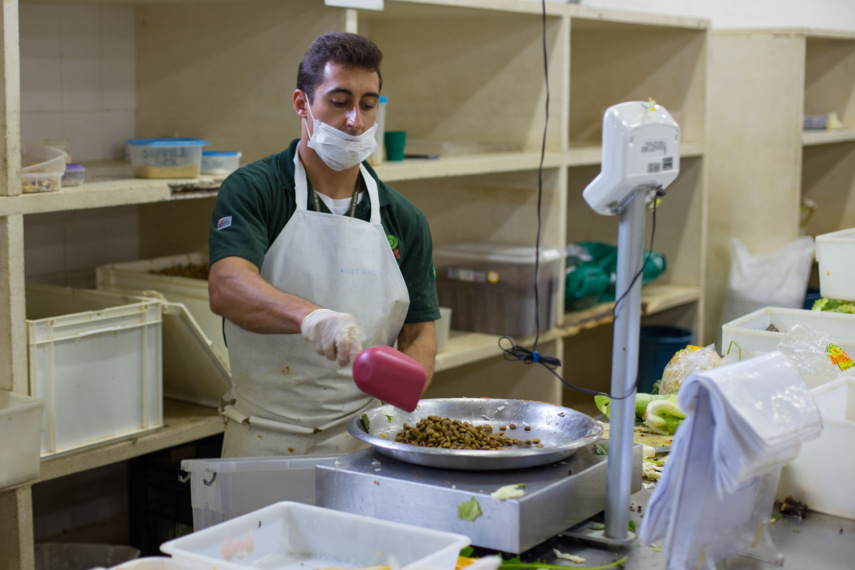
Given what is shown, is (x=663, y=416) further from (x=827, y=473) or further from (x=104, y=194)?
(x=104, y=194)

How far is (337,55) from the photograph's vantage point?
6.89 feet

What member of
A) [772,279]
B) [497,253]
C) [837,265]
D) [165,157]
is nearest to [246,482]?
[165,157]

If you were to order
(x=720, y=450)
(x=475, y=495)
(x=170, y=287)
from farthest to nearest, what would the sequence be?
1. (x=170, y=287)
2. (x=475, y=495)
3. (x=720, y=450)

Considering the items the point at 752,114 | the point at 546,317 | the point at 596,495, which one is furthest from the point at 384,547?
the point at 752,114

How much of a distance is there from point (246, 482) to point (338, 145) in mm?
791

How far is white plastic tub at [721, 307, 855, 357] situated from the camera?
7.30ft

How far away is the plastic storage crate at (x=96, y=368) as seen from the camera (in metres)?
2.30

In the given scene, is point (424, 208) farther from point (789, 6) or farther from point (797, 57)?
point (789, 6)

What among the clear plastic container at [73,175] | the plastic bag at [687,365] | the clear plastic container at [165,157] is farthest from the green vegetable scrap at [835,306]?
the clear plastic container at [73,175]

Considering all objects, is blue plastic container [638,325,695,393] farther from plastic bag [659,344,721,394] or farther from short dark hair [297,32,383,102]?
short dark hair [297,32,383,102]

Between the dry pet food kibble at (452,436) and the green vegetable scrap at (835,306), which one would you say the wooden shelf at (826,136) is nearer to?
the green vegetable scrap at (835,306)

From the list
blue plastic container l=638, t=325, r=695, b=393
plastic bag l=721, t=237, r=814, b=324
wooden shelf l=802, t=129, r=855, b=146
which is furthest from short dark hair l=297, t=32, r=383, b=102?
wooden shelf l=802, t=129, r=855, b=146

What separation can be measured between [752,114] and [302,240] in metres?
3.19

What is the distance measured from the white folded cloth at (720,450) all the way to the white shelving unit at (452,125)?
1545 millimetres
